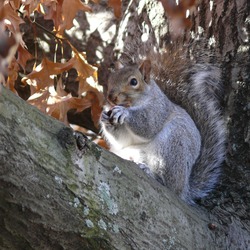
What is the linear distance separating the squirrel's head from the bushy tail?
0.66 ft

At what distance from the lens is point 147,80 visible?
259 centimetres

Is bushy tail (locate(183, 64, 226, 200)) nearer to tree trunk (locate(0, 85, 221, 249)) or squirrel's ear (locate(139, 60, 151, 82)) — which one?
squirrel's ear (locate(139, 60, 151, 82))

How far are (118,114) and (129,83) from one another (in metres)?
0.24

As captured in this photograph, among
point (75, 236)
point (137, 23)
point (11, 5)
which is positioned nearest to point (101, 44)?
point (137, 23)

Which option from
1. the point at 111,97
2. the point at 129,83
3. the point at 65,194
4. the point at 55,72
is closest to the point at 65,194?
the point at 65,194

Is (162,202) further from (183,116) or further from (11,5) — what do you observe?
(11,5)

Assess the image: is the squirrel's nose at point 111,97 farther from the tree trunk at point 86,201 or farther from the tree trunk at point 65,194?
the tree trunk at point 65,194

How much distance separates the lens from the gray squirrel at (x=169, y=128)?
229 centimetres

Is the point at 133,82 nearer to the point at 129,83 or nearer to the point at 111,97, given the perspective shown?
the point at 129,83

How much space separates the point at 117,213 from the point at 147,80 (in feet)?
3.66

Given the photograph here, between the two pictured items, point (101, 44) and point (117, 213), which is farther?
point (101, 44)

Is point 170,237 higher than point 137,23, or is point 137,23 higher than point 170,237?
point 137,23

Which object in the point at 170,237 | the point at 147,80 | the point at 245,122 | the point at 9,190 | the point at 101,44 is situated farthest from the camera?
the point at 101,44

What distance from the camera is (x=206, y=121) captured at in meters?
2.42
